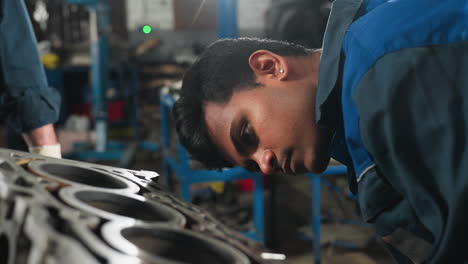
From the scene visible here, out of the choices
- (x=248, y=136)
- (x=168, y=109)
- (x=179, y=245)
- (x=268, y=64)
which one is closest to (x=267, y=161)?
(x=248, y=136)

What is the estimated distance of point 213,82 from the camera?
0.83 metres

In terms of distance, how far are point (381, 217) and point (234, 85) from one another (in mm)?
355

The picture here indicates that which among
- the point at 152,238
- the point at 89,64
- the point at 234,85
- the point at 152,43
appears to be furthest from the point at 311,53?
the point at 152,43

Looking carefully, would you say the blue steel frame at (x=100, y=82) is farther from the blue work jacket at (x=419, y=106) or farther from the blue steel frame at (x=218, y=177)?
the blue work jacket at (x=419, y=106)

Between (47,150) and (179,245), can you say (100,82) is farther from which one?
(179,245)

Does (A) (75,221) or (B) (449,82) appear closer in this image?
(A) (75,221)

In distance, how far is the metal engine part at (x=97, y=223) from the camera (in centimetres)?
31

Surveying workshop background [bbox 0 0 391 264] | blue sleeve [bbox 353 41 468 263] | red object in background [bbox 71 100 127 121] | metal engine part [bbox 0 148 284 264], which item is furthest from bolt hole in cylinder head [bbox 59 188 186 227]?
red object in background [bbox 71 100 127 121]

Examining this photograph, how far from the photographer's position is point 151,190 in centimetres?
51

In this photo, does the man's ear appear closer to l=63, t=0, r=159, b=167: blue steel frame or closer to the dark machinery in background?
the dark machinery in background

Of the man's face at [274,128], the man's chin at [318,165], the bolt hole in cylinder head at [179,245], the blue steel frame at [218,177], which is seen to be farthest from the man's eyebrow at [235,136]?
the blue steel frame at [218,177]

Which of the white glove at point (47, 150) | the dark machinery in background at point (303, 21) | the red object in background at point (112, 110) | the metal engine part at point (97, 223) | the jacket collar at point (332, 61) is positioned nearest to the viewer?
the metal engine part at point (97, 223)

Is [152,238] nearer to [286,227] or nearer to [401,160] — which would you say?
[401,160]

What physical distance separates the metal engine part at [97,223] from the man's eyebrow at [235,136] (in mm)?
272
